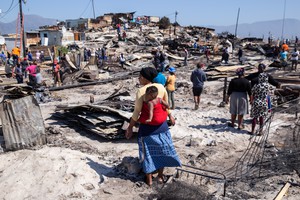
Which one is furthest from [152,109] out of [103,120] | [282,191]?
[103,120]

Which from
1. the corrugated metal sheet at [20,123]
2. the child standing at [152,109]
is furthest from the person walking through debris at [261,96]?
the corrugated metal sheet at [20,123]

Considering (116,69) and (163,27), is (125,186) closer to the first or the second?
(116,69)

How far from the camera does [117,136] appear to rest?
675cm

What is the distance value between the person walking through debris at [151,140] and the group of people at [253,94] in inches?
111

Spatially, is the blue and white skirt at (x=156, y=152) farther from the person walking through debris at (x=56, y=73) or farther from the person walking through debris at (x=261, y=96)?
the person walking through debris at (x=56, y=73)

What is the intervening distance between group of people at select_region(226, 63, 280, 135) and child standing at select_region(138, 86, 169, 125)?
295 cm

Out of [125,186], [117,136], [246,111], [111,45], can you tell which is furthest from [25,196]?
[111,45]

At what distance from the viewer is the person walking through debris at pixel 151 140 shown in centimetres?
444

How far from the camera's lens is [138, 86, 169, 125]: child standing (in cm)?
428

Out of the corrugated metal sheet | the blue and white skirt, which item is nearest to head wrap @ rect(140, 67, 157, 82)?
the blue and white skirt

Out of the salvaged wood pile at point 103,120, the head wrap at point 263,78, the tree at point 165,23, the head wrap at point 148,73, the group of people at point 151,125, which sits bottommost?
the salvaged wood pile at point 103,120

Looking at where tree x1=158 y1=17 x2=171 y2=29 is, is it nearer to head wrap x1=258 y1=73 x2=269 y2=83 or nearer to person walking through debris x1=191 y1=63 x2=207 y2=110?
person walking through debris x1=191 y1=63 x2=207 y2=110

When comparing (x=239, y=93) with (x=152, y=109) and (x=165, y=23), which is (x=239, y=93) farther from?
(x=165, y=23)

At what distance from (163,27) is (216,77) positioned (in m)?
34.3
